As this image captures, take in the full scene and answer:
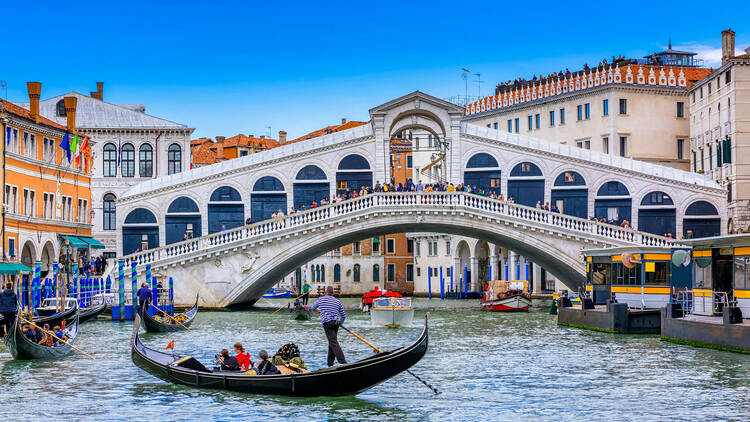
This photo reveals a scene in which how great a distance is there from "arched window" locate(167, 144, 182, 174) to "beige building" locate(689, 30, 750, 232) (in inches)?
826

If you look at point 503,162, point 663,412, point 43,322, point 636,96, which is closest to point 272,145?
point 636,96

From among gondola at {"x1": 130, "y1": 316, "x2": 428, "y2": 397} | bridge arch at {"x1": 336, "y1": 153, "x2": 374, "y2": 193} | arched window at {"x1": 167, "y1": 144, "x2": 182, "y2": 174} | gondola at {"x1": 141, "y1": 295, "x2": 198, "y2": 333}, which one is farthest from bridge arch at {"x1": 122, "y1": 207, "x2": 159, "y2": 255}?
gondola at {"x1": 130, "y1": 316, "x2": 428, "y2": 397}

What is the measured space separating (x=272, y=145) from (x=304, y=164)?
3700 centimetres

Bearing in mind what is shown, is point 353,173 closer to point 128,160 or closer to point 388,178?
point 388,178

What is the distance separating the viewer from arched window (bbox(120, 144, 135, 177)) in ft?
158

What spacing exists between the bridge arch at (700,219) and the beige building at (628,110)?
379 inches

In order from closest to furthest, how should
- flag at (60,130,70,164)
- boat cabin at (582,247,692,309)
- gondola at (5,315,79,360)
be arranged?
1. gondola at (5,315,79,360)
2. boat cabin at (582,247,692,309)
3. flag at (60,130,70,164)

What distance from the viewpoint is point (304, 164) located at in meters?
39.3

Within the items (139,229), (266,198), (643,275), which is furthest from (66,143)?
(643,275)

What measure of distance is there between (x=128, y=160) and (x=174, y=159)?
187 cm

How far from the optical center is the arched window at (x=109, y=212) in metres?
47.4

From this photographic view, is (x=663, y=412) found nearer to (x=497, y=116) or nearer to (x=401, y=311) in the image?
(x=401, y=311)

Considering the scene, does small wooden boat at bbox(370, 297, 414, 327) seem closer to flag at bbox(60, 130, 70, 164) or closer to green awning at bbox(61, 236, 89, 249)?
flag at bbox(60, 130, 70, 164)

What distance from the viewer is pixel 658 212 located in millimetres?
38969
